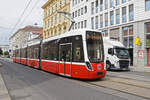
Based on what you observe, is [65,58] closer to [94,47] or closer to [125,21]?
[94,47]

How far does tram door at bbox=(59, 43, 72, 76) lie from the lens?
10.3m

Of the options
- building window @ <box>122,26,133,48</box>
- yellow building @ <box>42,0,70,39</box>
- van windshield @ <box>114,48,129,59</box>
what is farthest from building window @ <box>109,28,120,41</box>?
yellow building @ <box>42,0,70,39</box>

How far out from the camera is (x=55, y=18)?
49.8m

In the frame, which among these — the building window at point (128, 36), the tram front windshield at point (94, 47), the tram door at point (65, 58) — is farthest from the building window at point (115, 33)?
the tram front windshield at point (94, 47)

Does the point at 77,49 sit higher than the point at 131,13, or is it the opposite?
the point at 131,13

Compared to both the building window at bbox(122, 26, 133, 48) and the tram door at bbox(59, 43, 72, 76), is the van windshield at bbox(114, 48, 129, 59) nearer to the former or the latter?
the tram door at bbox(59, 43, 72, 76)

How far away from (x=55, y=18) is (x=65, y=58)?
40.6 metres

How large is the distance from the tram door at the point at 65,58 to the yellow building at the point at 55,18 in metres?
30.7

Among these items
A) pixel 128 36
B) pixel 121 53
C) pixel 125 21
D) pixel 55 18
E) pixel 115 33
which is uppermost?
pixel 55 18

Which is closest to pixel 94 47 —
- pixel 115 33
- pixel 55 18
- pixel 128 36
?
pixel 128 36

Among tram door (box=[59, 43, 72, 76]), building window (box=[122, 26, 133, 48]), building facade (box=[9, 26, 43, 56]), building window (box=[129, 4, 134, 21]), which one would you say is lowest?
tram door (box=[59, 43, 72, 76])

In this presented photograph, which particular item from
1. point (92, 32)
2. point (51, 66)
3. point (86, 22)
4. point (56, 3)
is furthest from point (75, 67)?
point (56, 3)

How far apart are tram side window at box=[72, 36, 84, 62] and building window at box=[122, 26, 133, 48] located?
61.2ft

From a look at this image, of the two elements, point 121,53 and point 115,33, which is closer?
point 121,53
